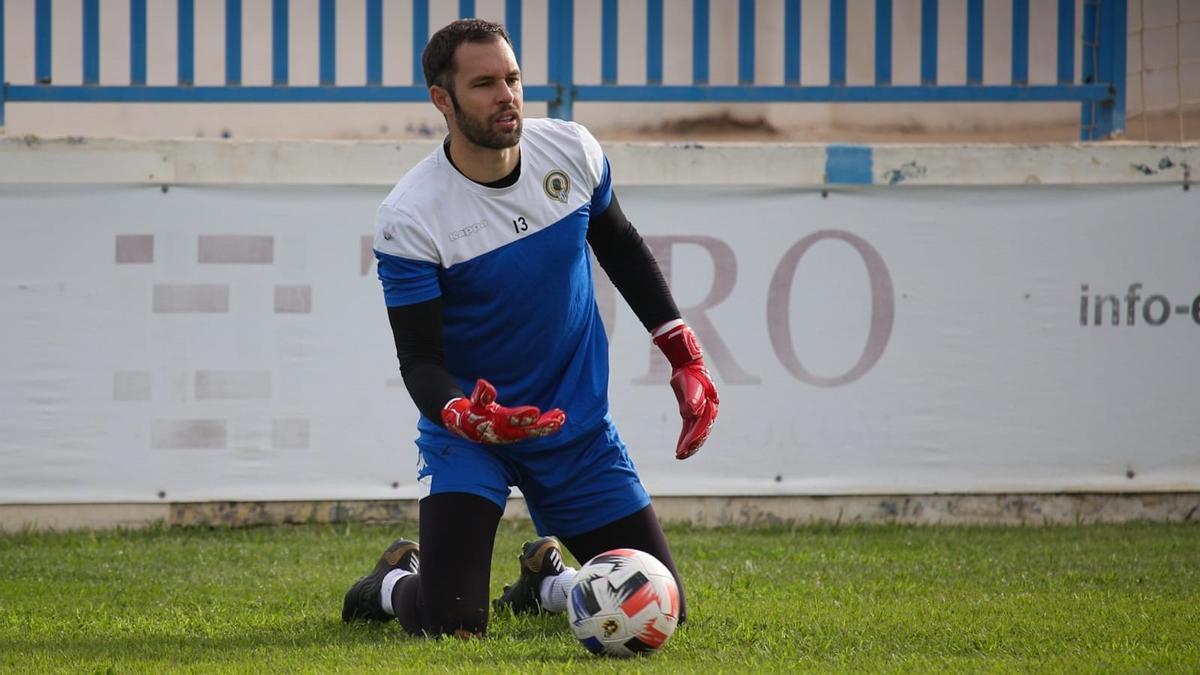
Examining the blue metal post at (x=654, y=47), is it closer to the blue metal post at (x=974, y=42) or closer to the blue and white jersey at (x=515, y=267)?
the blue metal post at (x=974, y=42)

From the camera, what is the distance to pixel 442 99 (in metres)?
4.95

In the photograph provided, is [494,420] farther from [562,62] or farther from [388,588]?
[562,62]

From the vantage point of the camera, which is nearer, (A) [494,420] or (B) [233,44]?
(A) [494,420]

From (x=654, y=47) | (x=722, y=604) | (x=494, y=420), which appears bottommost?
(x=722, y=604)

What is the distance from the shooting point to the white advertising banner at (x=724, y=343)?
820 centimetres

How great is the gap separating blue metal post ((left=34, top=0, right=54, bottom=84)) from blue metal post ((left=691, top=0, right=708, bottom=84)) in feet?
12.3

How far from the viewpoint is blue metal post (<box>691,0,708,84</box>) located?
8.99 metres

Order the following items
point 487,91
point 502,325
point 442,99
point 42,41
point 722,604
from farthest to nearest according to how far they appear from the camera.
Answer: point 42,41 → point 722,604 → point 502,325 → point 442,99 → point 487,91

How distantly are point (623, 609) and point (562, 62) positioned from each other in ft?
16.3

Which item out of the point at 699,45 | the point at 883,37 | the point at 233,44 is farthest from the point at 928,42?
the point at 233,44

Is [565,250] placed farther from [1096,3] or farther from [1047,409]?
[1096,3]

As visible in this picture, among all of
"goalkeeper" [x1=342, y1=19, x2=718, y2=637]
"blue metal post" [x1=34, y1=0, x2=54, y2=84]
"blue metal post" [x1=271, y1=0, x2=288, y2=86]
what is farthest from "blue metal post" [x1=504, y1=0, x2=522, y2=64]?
"goalkeeper" [x1=342, y1=19, x2=718, y2=637]

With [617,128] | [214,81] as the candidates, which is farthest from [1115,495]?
[214,81]

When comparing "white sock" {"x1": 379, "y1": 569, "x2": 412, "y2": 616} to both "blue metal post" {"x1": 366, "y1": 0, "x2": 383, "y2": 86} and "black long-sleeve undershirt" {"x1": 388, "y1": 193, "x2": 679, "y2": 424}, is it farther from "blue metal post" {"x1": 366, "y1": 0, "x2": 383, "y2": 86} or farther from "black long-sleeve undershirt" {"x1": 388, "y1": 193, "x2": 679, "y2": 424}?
"blue metal post" {"x1": 366, "y1": 0, "x2": 383, "y2": 86}
